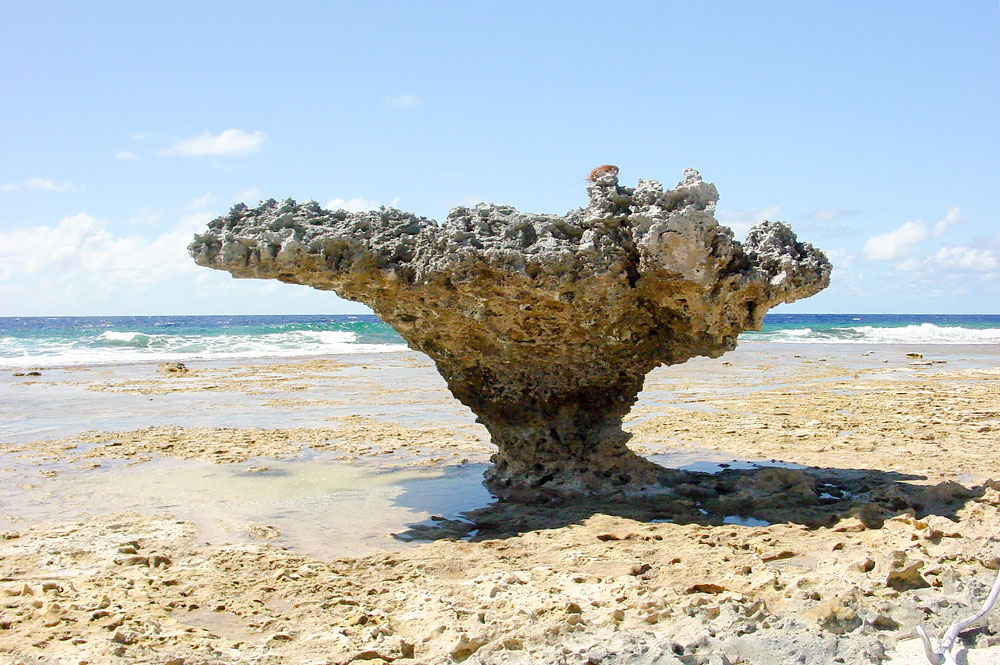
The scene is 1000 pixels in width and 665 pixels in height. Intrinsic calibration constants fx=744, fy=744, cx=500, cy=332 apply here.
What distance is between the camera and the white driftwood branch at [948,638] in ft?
9.86

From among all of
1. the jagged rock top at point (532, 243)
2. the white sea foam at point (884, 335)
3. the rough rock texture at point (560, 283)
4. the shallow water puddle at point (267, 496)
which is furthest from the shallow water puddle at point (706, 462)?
the white sea foam at point (884, 335)

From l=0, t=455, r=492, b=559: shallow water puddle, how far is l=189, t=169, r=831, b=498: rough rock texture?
898mm

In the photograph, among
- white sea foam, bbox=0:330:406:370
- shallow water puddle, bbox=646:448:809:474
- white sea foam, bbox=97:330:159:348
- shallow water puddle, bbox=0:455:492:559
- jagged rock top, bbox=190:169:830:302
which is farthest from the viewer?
white sea foam, bbox=97:330:159:348

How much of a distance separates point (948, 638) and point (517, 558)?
238cm

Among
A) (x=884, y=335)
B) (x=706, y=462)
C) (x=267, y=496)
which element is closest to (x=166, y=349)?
(x=267, y=496)

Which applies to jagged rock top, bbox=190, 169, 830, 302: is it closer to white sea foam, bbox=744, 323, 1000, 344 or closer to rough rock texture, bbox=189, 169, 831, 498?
rough rock texture, bbox=189, 169, 831, 498

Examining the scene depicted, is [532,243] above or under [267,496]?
above

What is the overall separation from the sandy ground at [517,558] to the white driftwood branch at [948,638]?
0.06m

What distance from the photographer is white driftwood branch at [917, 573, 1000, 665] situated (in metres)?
3.01

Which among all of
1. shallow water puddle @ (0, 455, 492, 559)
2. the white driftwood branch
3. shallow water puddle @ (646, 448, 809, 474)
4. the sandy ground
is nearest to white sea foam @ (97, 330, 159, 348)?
the sandy ground

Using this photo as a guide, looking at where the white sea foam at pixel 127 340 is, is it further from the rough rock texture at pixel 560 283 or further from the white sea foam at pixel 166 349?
the rough rock texture at pixel 560 283

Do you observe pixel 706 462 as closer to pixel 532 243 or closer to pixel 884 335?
pixel 532 243

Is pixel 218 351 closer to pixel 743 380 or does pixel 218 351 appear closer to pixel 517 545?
pixel 743 380

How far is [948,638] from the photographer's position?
309 centimetres
